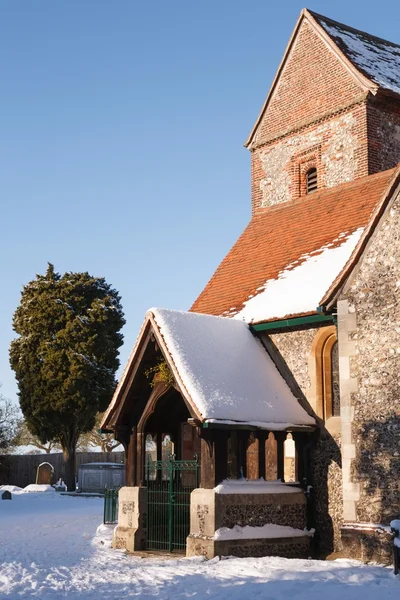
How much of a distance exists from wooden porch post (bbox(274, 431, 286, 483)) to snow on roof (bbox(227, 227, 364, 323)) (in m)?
2.31

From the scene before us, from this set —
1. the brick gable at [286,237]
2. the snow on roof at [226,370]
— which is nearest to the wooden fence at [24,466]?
the brick gable at [286,237]

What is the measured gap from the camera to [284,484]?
13.8m

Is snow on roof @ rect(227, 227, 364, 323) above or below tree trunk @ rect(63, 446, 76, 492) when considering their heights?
above

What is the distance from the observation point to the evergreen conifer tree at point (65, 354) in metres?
36.3

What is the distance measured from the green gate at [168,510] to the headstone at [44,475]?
23595mm

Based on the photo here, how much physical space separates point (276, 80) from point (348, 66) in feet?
9.18

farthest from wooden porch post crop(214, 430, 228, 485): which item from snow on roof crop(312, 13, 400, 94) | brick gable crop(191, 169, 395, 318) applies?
snow on roof crop(312, 13, 400, 94)

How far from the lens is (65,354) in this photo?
37031mm

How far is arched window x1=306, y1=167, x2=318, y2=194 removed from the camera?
20.0 m

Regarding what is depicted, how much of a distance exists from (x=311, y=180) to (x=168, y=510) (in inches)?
385

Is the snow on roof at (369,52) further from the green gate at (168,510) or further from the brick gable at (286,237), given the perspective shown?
the green gate at (168,510)

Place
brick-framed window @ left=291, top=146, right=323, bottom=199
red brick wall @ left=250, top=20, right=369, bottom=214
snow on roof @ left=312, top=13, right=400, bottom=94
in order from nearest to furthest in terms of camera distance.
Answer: red brick wall @ left=250, top=20, right=369, bottom=214 → snow on roof @ left=312, top=13, right=400, bottom=94 → brick-framed window @ left=291, top=146, right=323, bottom=199

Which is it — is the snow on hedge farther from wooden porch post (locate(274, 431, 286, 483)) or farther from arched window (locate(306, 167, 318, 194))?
arched window (locate(306, 167, 318, 194))

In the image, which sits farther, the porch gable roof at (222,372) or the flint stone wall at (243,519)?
the porch gable roof at (222,372)
